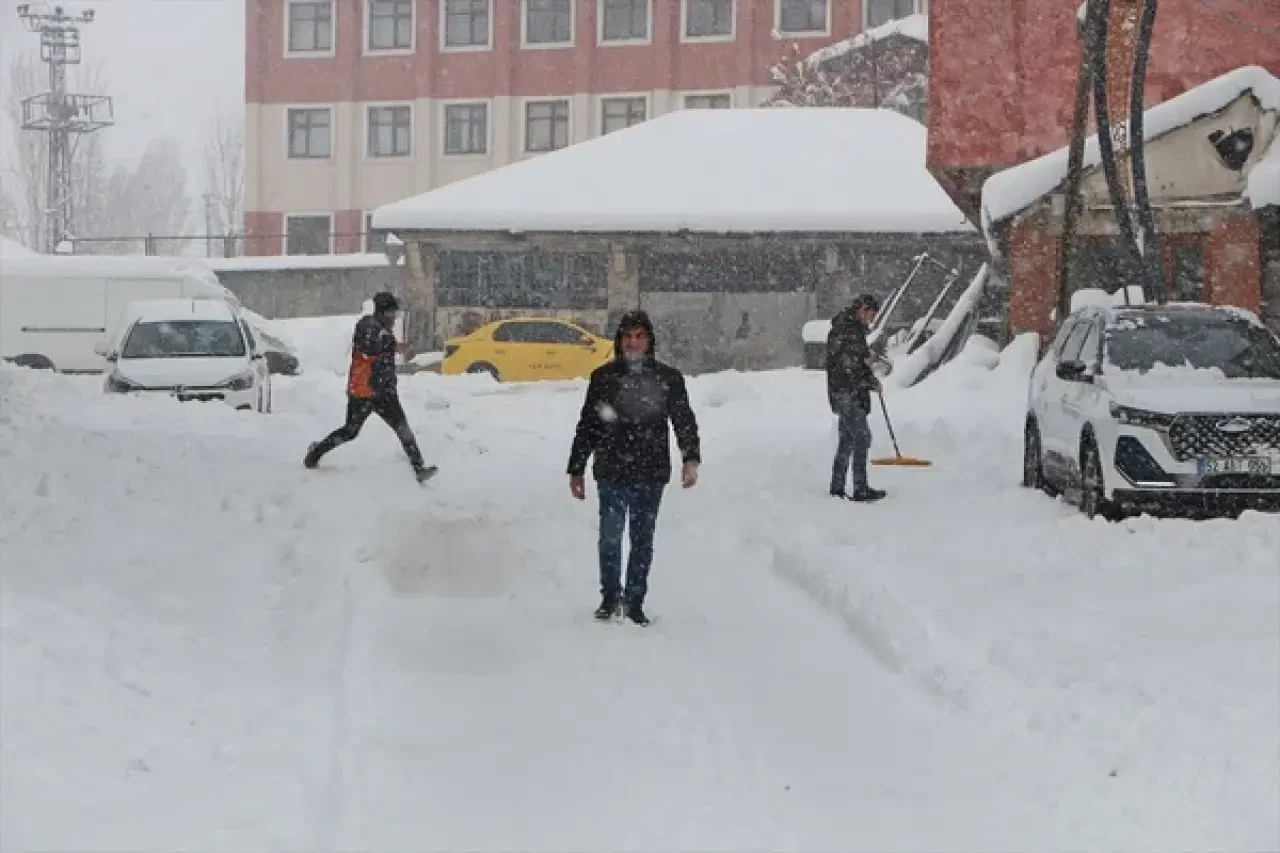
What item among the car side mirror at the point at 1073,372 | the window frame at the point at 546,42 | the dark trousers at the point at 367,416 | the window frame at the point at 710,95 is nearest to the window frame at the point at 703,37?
the window frame at the point at 710,95

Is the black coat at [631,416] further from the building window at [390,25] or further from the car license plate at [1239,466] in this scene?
the building window at [390,25]

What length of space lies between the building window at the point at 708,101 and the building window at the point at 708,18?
1991mm

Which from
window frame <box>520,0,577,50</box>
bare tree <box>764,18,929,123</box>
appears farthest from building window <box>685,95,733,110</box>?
window frame <box>520,0,577,50</box>

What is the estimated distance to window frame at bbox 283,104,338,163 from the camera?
59406mm

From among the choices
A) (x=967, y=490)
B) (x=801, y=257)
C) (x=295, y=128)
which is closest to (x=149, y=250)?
(x=295, y=128)

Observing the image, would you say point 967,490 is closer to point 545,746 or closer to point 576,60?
point 545,746

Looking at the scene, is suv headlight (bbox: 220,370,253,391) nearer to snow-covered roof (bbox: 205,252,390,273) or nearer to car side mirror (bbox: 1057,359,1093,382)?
car side mirror (bbox: 1057,359,1093,382)

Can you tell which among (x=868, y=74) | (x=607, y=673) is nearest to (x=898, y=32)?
(x=868, y=74)

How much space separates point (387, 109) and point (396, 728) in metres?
53.7

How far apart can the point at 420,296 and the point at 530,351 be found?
18.6 ft

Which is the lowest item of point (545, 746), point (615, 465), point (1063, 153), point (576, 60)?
point (545, 746)

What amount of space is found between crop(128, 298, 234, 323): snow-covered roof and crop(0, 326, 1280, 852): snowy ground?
24.0ft

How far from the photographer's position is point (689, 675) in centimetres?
844

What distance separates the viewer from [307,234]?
59562 millimetres
